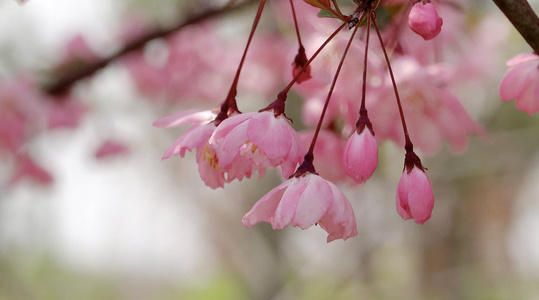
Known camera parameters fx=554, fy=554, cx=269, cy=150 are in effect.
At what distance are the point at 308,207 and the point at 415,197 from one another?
12 cm

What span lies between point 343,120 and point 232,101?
314 mm

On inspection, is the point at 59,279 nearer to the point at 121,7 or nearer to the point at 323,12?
the point at 121,7

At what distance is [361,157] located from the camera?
0.61 meters

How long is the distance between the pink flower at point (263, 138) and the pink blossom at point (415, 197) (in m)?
0.12

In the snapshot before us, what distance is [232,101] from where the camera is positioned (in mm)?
733

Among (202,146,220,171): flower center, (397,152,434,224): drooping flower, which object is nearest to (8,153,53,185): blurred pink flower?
(202,146,220,171): flower center

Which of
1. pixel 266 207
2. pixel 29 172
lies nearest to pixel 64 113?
pixel 29 172

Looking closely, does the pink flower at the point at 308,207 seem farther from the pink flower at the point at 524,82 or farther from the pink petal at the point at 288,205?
the pink flower at the point at 524,82

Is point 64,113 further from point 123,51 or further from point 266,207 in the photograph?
point 266,207

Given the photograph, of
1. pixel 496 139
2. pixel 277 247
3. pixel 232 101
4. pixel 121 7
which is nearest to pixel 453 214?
pixel 496 139

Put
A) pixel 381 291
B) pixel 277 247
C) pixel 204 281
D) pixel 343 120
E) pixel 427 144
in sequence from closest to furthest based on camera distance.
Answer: pixel 343 120, pixel 427 144, pixel 381 291, pixel 277 247, pixel 204 281

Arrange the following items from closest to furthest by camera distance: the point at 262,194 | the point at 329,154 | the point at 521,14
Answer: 1. the point at 521,14
2. the point at 329,154
3. the point at 262,194

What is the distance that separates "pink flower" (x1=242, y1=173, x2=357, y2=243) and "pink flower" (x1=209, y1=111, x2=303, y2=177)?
0.03 meters

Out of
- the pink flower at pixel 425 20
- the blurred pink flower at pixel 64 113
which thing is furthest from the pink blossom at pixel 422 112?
the blurred pink flower at pixel 64 113
